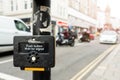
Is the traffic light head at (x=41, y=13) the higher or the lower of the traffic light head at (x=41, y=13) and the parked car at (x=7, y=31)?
the higher

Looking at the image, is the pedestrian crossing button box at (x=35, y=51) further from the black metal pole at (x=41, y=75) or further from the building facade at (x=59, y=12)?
the building facade at (x=59, y=12)

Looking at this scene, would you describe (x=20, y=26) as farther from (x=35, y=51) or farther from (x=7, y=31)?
(x=35, y=51)

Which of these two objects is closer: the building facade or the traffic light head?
the traffic light head

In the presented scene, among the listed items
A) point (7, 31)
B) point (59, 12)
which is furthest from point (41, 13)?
point (59, 12)


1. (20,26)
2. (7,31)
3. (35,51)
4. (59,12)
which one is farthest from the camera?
(59,12)

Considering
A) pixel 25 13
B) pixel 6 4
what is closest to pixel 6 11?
pixel 6 4

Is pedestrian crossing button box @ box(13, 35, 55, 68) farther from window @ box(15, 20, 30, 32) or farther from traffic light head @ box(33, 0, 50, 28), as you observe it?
window @ box(15, 20, 30, 32)

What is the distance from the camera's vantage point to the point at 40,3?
2.73m

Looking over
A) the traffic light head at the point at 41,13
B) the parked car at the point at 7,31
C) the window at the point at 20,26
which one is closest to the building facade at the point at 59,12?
the window at the point at 20,26

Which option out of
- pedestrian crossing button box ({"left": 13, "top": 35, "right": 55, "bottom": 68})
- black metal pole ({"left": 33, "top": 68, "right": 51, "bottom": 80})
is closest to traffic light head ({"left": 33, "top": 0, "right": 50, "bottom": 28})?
pedestrian crossing button box ({"left": 13, "top": 35, "right": 55, "bottom": 68})

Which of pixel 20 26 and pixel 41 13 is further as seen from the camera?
pixel 20 26

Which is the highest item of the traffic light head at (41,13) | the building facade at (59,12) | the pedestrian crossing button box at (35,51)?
the building facade at (59,12)

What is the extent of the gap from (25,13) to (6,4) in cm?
482

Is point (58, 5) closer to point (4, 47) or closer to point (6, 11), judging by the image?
point (6, 11)
